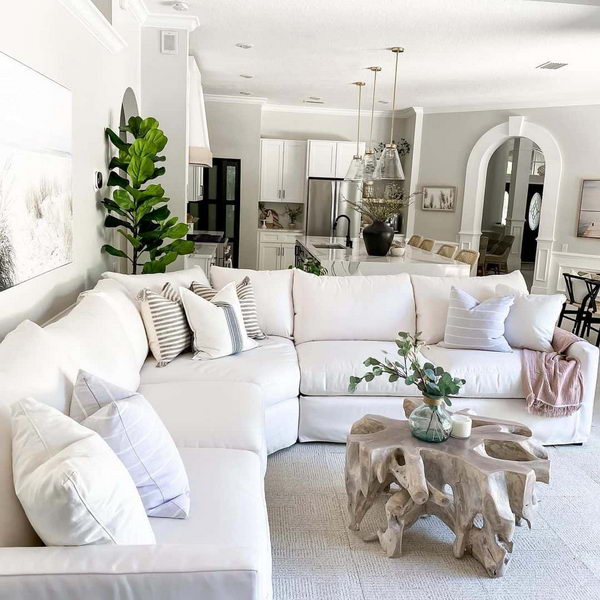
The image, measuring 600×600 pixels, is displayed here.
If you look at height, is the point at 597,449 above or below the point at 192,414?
below

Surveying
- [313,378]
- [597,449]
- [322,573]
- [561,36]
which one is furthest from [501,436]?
[561,36]

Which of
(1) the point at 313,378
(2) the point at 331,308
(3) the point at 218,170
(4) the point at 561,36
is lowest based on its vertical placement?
(1) the point at 313,378

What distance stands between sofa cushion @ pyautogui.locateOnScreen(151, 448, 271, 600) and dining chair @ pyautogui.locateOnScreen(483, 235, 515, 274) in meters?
8.72

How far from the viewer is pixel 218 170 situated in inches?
368

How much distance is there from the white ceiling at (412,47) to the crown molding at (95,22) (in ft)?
3.34

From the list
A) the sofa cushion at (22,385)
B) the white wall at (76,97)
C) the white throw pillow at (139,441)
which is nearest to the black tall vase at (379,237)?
the white wall at (76,97)

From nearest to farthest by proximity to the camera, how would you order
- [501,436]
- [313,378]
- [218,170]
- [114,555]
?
[114,555] → [501,436] → [313,378] → [218,170]

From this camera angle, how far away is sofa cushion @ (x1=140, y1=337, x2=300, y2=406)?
3137 millimetres

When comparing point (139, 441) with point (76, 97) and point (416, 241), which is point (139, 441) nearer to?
point (76, 97)

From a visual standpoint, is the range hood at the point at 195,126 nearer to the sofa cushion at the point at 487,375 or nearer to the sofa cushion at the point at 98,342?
the sofa cushion at the point at 98,342

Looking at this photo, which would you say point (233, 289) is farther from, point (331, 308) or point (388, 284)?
point (388, 284)

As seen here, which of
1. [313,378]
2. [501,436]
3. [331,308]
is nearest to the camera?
[501,436]

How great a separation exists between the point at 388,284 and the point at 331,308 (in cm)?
44

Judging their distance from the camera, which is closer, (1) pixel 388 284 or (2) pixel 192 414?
(2) pixel 192 414
